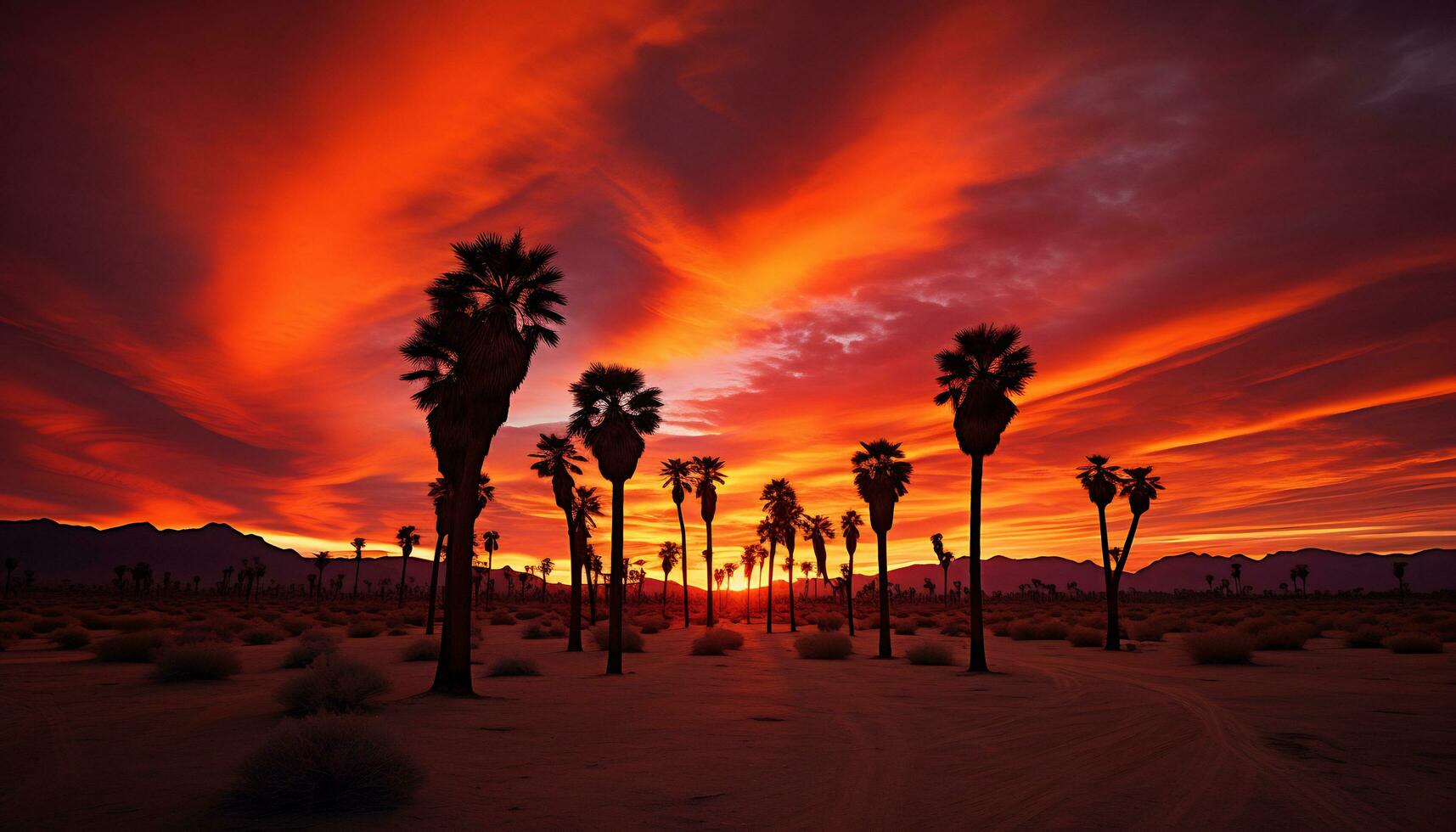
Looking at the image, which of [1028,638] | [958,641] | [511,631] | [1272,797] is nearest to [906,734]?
[1272,797]

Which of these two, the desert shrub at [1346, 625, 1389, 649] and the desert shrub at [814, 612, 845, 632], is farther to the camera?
the desert shrub at [814, 612, 845, 632]

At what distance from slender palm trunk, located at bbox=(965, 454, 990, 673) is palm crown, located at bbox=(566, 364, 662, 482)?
524 inches

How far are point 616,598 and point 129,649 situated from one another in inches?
647

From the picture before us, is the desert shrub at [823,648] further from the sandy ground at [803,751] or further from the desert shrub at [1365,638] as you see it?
the desert shrub at [1365,638]

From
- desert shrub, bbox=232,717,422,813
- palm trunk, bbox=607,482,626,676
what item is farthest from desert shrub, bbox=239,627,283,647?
desert shrub, bbox=232,717,422,813

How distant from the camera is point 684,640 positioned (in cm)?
4578

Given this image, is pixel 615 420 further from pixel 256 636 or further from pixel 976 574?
pixel 256 636

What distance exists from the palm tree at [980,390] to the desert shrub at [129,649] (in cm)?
2985

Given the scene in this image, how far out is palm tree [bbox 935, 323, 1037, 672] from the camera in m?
27.3

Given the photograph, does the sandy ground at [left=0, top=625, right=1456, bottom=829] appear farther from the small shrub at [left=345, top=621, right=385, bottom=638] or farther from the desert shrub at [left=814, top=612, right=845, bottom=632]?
the desert shrub at [left=814, top=612, right=845, bottom=632]

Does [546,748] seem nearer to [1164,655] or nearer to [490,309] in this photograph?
[490,309]

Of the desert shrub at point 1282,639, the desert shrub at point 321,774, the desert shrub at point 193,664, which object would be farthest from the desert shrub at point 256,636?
the desert shrub at point 1282,639

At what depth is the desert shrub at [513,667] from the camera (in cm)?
2259

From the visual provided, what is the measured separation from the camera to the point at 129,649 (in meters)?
23.0
